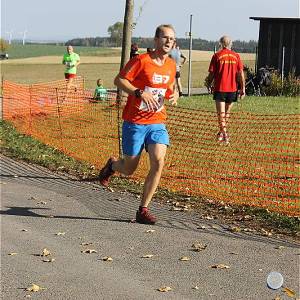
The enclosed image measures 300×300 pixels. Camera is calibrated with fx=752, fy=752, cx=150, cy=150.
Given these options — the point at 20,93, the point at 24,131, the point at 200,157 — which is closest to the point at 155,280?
the point at 200,157

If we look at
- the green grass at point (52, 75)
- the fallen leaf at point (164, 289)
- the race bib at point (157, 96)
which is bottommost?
the fallen leaf at point (164, 289)

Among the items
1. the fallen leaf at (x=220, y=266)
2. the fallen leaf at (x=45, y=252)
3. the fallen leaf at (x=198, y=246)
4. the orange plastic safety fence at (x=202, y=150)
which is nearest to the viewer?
the fallen leaf at (x=220, y=266)

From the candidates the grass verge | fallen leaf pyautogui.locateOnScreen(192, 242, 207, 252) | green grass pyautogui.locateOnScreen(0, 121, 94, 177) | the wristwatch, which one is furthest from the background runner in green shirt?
fallen leaf pyautogui.locateOnScreen(192, 242, 207, 252)

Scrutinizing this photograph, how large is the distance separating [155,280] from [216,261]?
2.28 feet

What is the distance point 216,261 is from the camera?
600 centimetres

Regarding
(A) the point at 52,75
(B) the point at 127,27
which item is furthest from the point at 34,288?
(A) the point at 52,75

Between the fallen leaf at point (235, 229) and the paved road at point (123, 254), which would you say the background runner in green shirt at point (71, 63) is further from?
the fallen leaf at point (235, 229)

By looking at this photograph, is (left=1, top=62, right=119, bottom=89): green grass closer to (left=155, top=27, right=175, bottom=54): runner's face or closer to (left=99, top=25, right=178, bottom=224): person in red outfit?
(left=99, top=25, right=178, bottom=224): person in red outfit

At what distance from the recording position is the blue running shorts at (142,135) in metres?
7.26

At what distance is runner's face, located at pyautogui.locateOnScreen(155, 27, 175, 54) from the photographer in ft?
23.2

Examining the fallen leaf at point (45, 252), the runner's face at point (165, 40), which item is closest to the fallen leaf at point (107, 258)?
the fallen leaf at point (45, 252)

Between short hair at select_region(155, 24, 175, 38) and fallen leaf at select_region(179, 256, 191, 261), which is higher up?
short hair at select_region(155, 24, 175, 38)

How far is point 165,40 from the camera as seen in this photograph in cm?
708

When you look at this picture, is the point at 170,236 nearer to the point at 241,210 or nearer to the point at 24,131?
the point at 241,210
